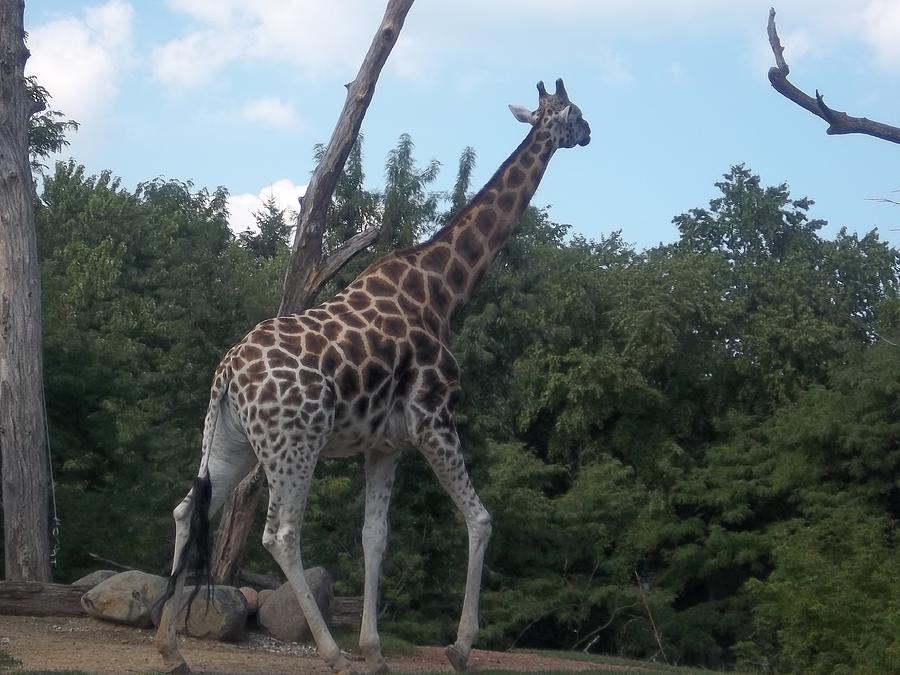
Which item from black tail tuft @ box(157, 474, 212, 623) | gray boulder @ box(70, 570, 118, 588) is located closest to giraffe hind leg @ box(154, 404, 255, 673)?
black tail tuft @ box(157, 474, 212, 623)

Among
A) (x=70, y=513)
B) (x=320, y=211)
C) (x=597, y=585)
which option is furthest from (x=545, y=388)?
(x=320, y=211)

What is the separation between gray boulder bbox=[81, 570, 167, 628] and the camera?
1059cm

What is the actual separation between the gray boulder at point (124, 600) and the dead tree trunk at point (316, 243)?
49.9 inches

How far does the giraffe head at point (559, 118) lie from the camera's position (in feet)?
35.5

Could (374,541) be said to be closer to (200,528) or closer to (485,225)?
(200,528)

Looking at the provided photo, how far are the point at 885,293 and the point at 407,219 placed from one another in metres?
19.8

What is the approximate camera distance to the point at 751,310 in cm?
3153

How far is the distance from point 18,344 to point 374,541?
5.41 m

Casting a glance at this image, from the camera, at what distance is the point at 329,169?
12.6 metres

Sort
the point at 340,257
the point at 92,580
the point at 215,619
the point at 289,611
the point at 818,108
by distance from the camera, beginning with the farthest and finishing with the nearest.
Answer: the point at 340,257 < the point at 92,580 < the point at 289,611 < the point at 215,619 < the point at 818,108

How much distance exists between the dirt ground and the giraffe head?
4.66 metres

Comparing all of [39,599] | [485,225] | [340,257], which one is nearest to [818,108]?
[485,225]

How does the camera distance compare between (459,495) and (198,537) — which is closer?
(198,537)

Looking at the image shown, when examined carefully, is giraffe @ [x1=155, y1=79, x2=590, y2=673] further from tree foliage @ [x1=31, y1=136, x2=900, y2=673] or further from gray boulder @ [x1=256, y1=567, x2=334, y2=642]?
tree foliage @ [x1=31, y1=136, x2=900, y2=673]
